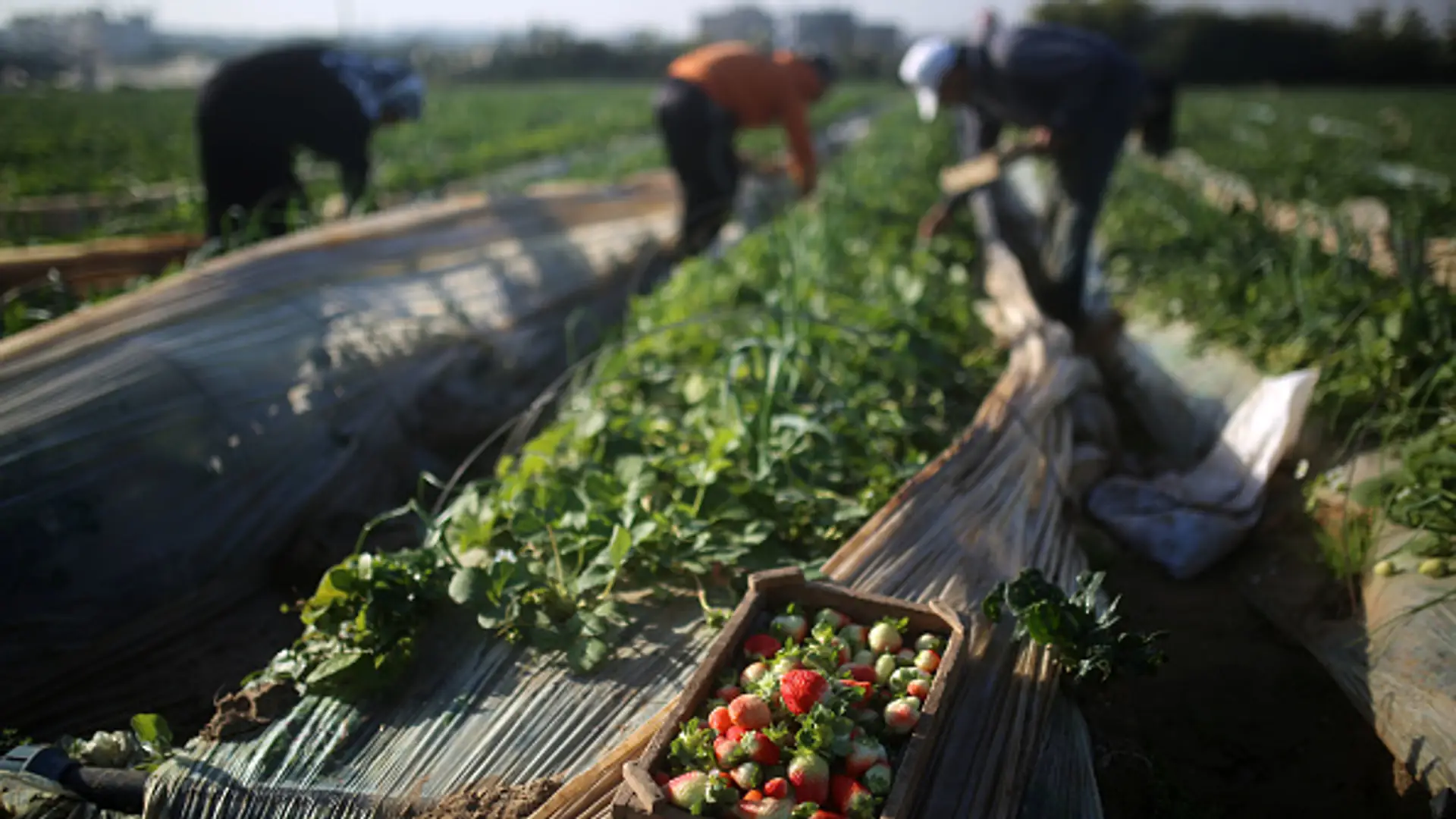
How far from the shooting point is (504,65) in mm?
39344

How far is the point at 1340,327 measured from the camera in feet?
10.0

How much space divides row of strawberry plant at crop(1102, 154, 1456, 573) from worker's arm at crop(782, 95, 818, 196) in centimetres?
193

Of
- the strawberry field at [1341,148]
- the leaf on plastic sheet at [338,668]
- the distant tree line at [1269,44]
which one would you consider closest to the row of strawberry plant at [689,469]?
the leaf on plastic sheet at [338,668]

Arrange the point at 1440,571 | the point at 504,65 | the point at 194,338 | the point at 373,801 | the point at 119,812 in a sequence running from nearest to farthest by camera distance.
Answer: the point at 373,801 → the point at 119,812 → the point at 1440,571 → the point at 194,338 → the point at 504,65

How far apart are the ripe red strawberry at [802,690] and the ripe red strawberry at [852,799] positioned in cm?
12

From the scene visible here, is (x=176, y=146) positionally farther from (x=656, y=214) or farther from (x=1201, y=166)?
(x=1201, y=166)

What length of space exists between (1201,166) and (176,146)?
11.7 metres

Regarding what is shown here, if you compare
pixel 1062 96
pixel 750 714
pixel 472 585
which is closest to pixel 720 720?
pixel 750 714

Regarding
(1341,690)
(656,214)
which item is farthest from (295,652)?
(656,214)

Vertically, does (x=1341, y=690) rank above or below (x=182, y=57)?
below

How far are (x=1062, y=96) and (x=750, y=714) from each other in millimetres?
3747

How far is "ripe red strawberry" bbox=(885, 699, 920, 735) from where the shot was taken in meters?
1.62

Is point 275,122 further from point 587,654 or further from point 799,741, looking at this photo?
point 799,741

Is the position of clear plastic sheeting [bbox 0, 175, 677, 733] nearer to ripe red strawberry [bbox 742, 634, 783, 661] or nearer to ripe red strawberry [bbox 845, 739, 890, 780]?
ripe red strawberry [bbox 742, 634, 783, 661]
